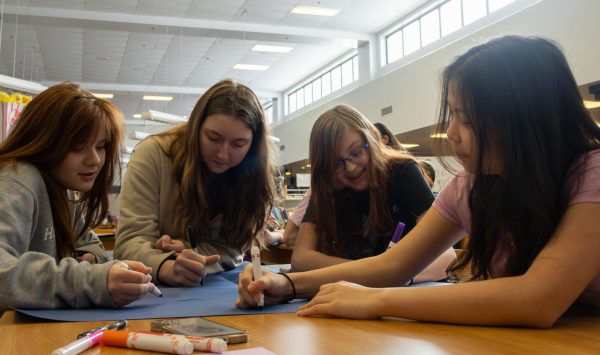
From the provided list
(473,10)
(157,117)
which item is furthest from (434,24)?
(157,117)

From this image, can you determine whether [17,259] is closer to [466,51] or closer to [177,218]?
[177,218]

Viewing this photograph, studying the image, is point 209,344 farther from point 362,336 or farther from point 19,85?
point 19,85

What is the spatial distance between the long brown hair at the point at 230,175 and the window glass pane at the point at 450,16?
290 inches

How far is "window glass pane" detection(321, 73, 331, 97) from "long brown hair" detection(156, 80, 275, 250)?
430 inches

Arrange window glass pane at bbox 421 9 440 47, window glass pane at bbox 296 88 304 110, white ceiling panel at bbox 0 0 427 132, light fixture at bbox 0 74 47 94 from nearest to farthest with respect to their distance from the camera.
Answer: light fixture at bbox 0 74 47 94 < white ceiling panel at bbox 0 0 427 132 < window glass pane at bbox 421 9 440 47 < window glass pane at bbox 296 88 304 110

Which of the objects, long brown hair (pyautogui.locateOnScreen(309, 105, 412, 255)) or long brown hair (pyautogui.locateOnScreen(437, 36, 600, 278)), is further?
long brown hair (pyautogui.locateOnScreen(309, 105, 412, 255))

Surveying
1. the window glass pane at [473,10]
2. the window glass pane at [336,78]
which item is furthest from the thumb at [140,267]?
the window glass pane at [336,78]

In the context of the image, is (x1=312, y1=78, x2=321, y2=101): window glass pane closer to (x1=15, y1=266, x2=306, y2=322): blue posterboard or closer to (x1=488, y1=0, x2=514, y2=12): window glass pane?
(x1=488, y1=0, x2=514, y2=12): window glass pane

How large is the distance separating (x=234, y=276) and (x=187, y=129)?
0.50 meters

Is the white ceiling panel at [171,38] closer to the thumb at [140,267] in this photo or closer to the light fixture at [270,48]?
the light fixture at [270,48]

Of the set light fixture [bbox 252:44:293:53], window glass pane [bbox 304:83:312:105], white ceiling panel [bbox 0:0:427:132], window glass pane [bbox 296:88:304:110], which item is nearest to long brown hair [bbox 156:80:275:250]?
white ceiling panel [bbox 0:0:427:132]

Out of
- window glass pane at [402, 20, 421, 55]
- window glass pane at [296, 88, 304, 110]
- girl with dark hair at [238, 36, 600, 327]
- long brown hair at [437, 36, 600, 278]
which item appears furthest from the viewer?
window glass pane at [296, 88, 304, 110]

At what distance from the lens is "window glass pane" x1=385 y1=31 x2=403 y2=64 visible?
999cm

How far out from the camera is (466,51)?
1.08 metres
